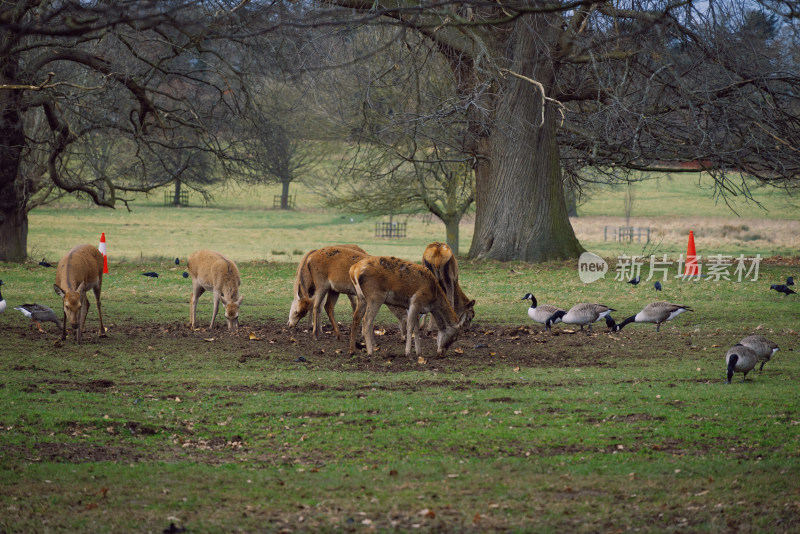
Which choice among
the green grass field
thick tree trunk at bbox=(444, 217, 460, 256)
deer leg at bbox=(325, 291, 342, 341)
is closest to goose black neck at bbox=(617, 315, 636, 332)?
the green grass field

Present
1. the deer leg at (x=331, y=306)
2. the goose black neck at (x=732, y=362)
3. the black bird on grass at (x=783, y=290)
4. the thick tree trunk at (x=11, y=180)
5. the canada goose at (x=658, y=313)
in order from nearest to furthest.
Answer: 1. the goose black neck at (x=732, y=362)
2. the deer leg at (x=331, y=306)
3. the canada goose at (x=658, y=313)
4. the black bird on grass at (x=783, y=290)
5. the thick tree trunk at (x=11, y=180)

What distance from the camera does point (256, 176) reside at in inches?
1028

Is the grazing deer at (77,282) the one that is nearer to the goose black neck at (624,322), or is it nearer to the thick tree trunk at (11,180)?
the goose black neck at (624,322)

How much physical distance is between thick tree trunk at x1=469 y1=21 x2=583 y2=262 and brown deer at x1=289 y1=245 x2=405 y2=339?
36.7 feet

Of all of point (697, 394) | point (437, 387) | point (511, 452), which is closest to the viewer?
point (511, 452)

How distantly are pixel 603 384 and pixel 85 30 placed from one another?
7412 mm

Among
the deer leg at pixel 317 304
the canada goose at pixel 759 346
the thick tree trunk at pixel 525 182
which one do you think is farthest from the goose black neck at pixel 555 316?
the thick tree trunk at pixel 525 182

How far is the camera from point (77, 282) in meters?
13.3

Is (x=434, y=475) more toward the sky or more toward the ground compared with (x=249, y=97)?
more toward the ground

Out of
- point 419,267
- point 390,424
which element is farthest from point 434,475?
point 419,267

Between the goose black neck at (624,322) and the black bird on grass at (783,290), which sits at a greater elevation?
the black bird on grass at (783,290)

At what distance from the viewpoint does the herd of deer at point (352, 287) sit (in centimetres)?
1217

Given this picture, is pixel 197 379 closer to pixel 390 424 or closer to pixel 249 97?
pixel 390 424

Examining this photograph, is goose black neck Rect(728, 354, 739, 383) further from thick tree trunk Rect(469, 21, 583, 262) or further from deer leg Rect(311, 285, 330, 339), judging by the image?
thick tree trunk Rect(469, 21, 583, 262)
